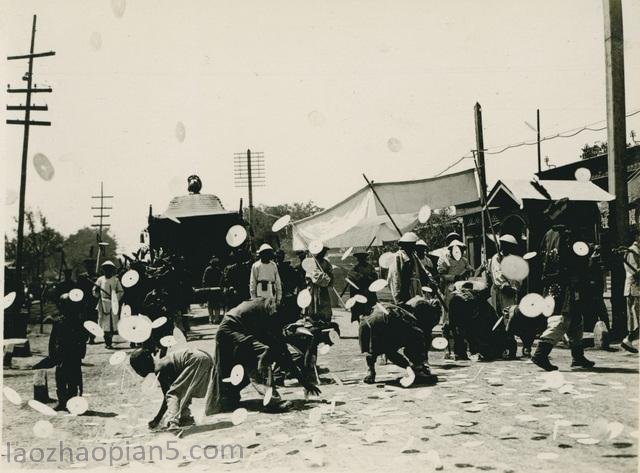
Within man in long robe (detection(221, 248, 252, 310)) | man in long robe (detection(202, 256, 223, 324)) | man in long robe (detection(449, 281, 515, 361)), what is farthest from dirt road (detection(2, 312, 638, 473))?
man in long robe (detection(202, 256, 223, 324))

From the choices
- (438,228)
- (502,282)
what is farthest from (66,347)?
(438,228)

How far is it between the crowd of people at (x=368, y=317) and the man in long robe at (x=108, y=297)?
1.09 m

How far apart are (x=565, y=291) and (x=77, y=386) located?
16.1ft

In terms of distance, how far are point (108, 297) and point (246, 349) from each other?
517cm

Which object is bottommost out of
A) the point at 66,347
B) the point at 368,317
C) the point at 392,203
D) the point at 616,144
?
the point at 66,347

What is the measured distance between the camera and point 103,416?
5.38 metres

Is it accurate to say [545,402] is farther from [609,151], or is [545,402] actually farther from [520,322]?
[609,151]

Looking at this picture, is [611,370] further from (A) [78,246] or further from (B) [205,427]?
(A) [78,246]

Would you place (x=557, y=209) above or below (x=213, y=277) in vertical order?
above

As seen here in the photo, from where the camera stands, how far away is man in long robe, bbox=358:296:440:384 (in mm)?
5734

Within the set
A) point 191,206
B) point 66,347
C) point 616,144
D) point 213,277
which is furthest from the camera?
point 213,277

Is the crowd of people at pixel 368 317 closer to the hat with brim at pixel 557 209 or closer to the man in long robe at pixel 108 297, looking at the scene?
the hat with brim at pixel 557 209

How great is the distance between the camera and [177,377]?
489cm

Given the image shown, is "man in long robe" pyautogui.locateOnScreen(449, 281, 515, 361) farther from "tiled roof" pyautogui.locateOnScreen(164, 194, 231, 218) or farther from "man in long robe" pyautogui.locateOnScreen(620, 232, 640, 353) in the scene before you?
"tiled roof" pyautogui.locateOnScreen(164, 194, 231, 218)
